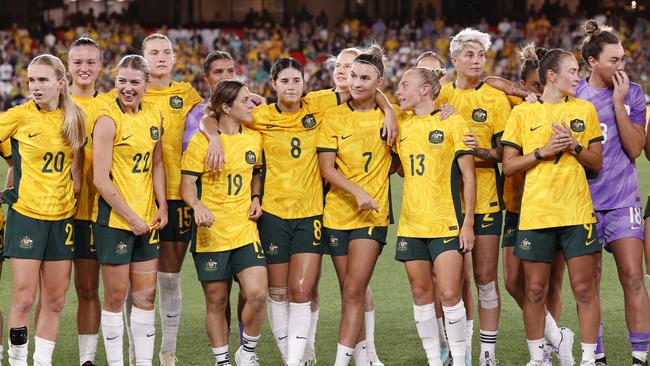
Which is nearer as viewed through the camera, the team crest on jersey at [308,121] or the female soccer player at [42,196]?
the female soccer player at [42,196]

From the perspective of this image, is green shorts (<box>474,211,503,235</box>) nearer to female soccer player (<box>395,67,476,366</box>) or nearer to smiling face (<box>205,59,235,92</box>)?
female soccer player (<box>395,67,476,366</box>)

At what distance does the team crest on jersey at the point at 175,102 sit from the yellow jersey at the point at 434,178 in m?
1.69

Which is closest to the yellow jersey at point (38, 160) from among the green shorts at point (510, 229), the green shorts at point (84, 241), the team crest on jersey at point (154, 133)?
the green shorts at point (84, 241)

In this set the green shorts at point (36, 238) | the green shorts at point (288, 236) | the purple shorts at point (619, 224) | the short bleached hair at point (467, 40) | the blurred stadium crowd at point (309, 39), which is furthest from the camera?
the blurred stadium crowd at point (309, 39)

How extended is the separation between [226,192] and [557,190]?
2.05 m

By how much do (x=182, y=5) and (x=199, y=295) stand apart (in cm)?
2668

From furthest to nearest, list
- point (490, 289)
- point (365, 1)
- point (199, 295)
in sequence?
point (365, 1) → point (199, 295) → point (490, 289)

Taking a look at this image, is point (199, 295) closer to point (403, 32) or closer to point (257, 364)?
point (257, 364)

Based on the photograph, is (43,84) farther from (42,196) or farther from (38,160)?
(42,196)

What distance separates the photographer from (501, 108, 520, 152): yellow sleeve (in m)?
6.32

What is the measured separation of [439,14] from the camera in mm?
35469

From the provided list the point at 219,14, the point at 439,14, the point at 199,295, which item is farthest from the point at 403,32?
the point at 199,295

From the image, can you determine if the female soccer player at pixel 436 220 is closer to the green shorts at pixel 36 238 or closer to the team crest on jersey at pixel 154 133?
the team crest on jersey at pixel 154 133

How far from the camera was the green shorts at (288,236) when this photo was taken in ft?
21.5
